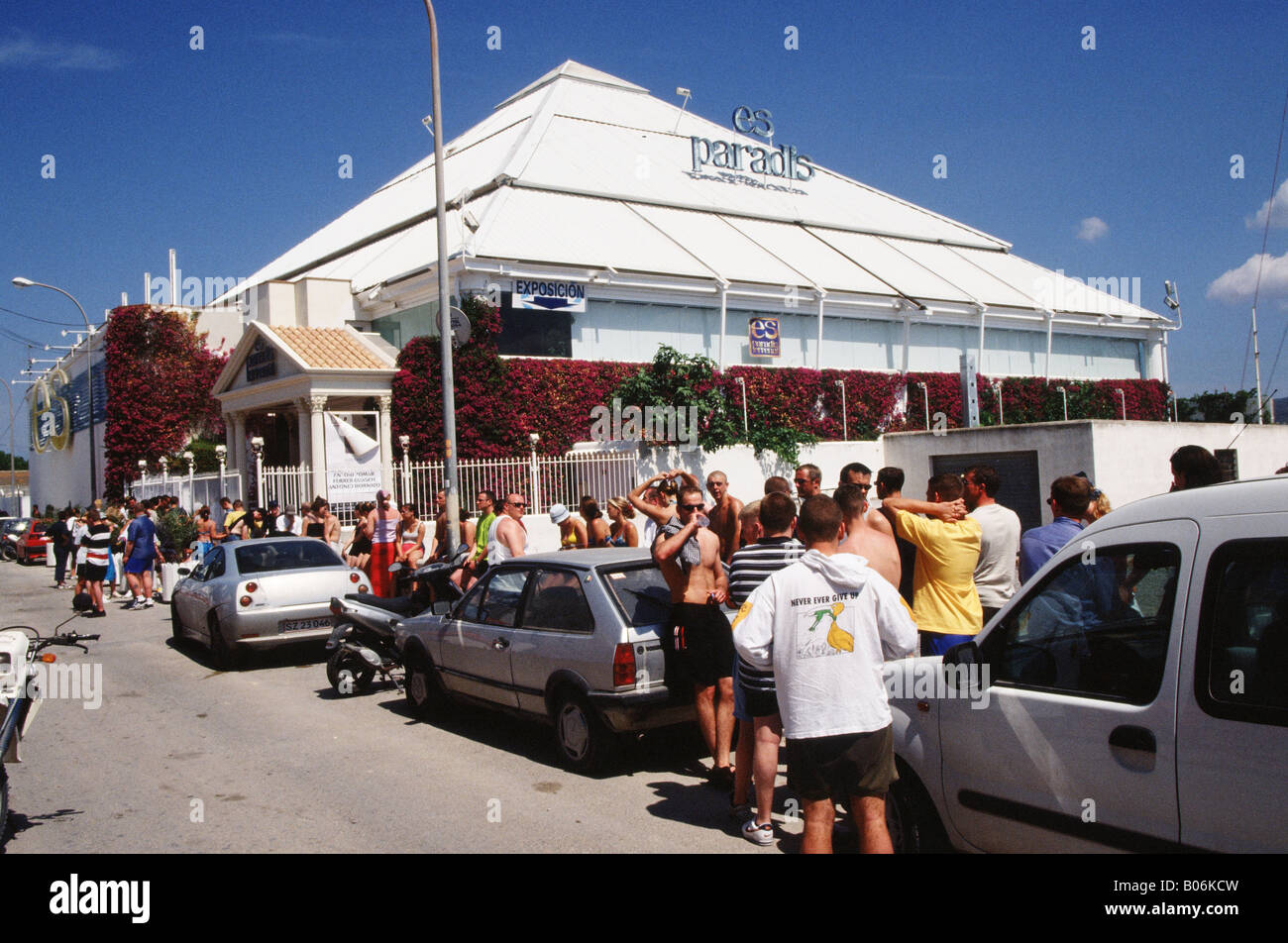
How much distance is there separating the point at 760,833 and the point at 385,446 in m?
16.2

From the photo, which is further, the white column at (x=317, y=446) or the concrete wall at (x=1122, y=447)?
the white column at (x=317, y=446)

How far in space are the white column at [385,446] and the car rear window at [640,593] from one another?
12602mm

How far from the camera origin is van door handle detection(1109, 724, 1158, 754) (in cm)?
360

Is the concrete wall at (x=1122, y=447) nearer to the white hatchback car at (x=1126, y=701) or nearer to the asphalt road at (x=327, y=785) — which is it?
the asphalt road at (x=327, y=785)

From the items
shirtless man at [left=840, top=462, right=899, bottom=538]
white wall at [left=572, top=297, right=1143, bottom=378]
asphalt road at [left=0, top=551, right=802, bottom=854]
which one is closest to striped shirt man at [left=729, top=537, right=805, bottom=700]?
shirtless man at [left=840, top=462, right=899, bottom=538]

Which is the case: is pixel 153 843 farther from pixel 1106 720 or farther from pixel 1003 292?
pixel 1003 292

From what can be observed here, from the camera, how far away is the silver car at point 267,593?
11430 mm

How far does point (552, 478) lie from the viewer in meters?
18.2

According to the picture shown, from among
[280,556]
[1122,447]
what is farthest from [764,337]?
[280,556]

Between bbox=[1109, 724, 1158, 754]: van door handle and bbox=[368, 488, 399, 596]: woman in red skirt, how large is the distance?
1148cm

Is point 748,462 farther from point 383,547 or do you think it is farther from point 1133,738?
point 1133,738

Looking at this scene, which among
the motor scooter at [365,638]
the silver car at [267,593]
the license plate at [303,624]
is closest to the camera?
the motor scooter at [365,638]

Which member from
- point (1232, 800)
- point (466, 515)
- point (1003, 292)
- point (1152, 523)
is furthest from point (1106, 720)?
point (1003, 292)
